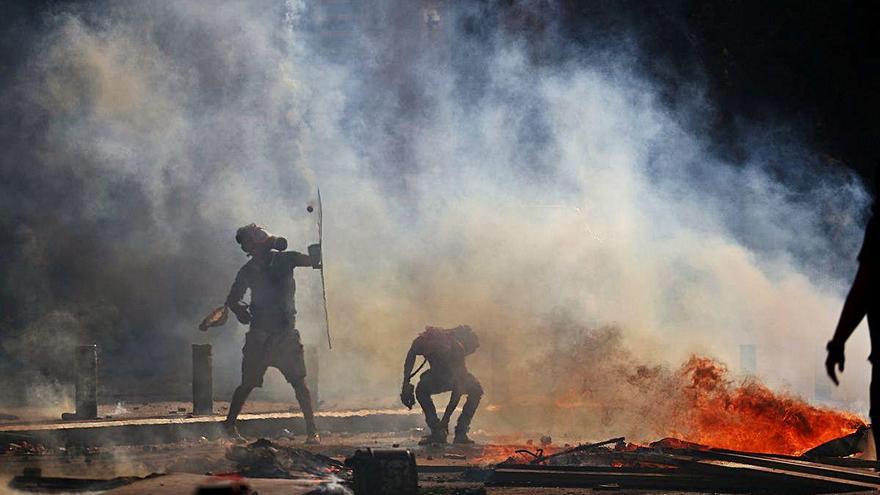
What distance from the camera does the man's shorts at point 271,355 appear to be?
1512 centimetres

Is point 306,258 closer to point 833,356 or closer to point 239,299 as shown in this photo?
point 239,299

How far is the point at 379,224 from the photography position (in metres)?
26.5

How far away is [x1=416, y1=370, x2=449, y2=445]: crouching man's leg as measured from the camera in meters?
15.1

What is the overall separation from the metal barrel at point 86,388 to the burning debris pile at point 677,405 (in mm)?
6808

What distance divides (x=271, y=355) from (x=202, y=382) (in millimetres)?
3140

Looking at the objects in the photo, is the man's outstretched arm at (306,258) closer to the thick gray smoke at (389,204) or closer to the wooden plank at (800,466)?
the wooden plank at (800,466)

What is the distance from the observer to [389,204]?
27.1m

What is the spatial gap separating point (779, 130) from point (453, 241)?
6.63 m

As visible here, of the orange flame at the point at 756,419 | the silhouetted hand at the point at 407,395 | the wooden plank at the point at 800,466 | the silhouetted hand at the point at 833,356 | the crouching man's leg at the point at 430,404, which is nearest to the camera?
the silhouetted hand at the point at 833,356

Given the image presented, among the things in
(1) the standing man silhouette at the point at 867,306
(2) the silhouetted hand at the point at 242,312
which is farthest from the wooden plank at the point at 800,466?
(2) the silhouetted hand at the point at 242,312

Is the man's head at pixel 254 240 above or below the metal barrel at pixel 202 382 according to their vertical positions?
above

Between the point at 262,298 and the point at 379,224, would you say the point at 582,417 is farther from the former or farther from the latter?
the point at 379,224

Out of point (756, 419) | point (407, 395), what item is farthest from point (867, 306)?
point (407, 395)

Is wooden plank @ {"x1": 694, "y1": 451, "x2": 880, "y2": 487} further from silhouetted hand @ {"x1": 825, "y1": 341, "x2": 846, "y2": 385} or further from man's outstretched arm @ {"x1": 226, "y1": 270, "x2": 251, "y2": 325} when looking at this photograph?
man's outstretched arm @ {"x1": 226, "y1": 270, "x2": 251, "y2": 325}
